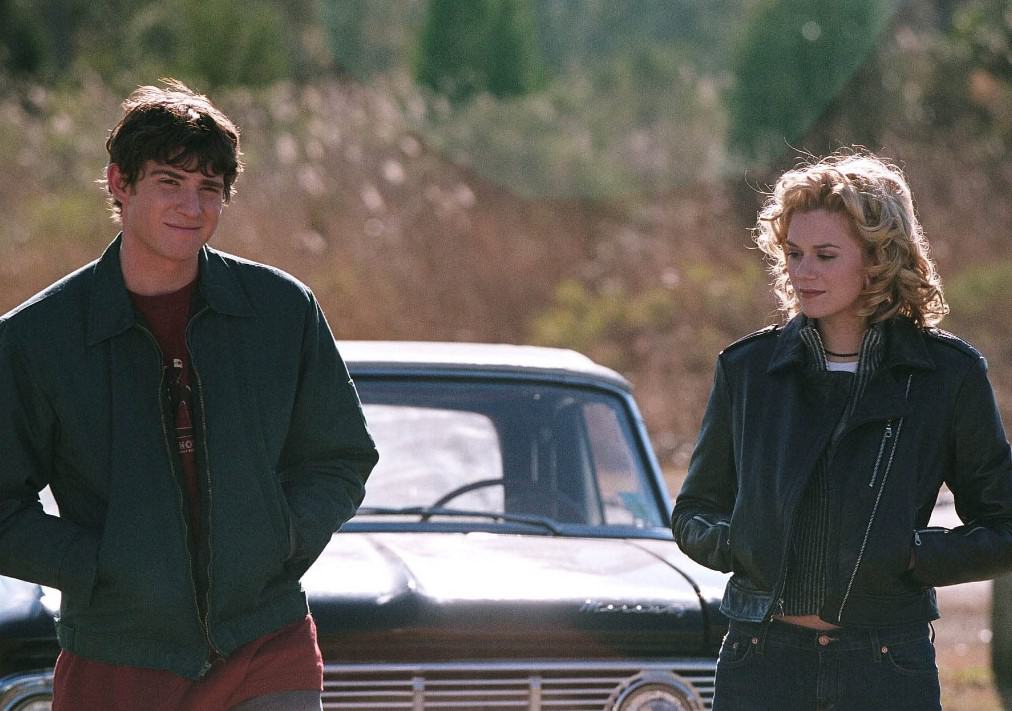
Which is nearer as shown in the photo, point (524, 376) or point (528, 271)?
point (524, 376)

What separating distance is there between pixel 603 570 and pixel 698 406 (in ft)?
36.2

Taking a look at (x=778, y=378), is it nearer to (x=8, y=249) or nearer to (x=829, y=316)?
(x=829, y=316)

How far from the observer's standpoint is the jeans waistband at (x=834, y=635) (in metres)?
2.70

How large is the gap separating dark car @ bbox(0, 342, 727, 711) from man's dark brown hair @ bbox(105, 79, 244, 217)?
3.55 feet

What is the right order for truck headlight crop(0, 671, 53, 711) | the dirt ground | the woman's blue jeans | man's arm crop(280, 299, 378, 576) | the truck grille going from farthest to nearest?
1. the dirt ground
2. the truck grille
3. truck headlight crop(0, 671, 53, 711)
4. man's arm crop(280, 299, 378, 576)
5. the woman's blue jeans

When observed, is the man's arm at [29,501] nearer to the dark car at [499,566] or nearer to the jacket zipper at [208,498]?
the jacket zipper at [208,498]

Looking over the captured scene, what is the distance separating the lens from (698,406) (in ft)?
48.6

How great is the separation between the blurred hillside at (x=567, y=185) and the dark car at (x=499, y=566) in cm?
813

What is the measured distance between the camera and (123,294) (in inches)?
111

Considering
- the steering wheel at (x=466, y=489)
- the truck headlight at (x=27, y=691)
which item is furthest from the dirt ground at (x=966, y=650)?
the truck headlight at (x=27, y=691)

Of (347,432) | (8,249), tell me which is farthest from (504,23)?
(347,432)

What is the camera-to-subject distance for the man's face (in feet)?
9.39

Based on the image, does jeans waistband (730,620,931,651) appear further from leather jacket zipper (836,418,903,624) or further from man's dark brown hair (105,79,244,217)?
man's dark brown hair (105,79,244,217)

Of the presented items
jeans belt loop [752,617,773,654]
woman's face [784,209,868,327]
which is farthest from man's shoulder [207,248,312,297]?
jeans belt loop [752,617,773,654]
